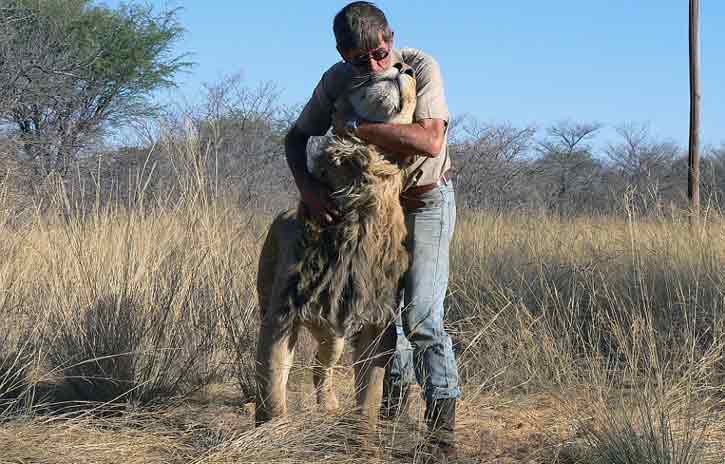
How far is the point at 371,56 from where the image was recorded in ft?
11.5

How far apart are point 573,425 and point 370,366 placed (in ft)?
3.17

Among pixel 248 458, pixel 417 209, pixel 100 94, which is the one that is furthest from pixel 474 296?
pixel 100 94

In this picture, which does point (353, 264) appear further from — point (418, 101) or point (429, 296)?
point (418, 101)

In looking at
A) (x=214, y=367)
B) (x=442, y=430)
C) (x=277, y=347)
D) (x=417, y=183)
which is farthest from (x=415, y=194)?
(x=214, y=367)

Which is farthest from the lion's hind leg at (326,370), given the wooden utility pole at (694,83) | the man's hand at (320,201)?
the wooden utility pole at (694,83)

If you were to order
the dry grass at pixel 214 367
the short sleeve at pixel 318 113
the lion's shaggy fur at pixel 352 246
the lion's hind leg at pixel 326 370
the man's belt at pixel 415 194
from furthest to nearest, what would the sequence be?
the lion's hind leg at pixel 326 370 < the short sleeve at pixel 318 113 < the man's belt at pixel 415 194 < the dry grass at pixel 214 367 < the lion's shaggy fur at pixel 352 246

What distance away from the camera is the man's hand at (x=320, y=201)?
11.8 ft

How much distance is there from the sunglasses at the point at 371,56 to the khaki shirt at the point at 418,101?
97mm

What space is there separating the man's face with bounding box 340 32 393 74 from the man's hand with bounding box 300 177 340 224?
51 centimetres

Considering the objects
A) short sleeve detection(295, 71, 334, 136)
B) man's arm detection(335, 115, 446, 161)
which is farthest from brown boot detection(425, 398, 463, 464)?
short sleeve detection(295, 71, 334, 136)

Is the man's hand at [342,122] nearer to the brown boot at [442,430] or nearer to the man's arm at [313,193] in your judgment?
Result: the man's arm at [313,193]

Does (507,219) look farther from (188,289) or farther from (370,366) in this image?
(370,366)

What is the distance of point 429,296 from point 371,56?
103 centimetres

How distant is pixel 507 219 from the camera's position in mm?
9055
